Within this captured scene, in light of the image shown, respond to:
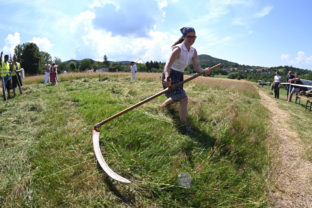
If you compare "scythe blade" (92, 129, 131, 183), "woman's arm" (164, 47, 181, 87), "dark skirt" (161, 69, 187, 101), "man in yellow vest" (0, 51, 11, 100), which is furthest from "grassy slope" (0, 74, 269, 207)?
"man in yellow vest" (0, 51, 11, 100)

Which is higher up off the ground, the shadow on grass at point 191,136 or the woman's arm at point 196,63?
the woman's arm at point 196,63

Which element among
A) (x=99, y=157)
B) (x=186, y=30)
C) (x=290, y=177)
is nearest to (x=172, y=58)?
(x=186, y=30)

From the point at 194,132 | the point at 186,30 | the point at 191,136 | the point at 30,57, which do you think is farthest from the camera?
the point at 30,57

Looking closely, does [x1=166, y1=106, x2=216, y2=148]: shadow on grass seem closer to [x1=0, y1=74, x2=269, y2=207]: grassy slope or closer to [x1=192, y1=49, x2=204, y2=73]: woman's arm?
[x1=0, y1=74, x2=269, y2=207]: grassy slope

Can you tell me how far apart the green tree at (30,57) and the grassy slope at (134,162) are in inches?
1958

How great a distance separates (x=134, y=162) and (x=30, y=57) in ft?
173

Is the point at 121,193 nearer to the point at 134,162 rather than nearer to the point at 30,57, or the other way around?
the point at 134,162

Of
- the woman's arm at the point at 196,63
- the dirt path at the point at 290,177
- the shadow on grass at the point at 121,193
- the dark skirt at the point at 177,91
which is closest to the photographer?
the shadow on grass at the point at 121,193

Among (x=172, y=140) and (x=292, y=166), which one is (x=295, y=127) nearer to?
(x=292, y=166)

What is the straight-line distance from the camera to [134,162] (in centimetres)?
209

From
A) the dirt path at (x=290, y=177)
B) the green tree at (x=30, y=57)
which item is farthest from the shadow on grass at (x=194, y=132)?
the green tree at (x=30, y=57)

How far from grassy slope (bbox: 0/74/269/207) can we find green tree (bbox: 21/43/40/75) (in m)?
49.7

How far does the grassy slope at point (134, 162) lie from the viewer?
1.70 meters

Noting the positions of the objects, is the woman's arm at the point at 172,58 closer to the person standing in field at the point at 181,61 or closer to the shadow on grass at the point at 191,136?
the person standing in field at the point at 181,61
